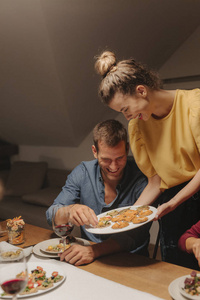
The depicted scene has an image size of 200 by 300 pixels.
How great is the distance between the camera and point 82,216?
150 cm

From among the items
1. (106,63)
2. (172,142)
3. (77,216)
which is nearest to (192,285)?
(77,216)

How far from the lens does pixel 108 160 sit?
1856 mm

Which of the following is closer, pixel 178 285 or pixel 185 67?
pixel 178 285

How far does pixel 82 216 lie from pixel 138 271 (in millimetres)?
333

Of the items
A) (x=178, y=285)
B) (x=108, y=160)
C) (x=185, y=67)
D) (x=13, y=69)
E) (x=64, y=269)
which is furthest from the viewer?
(x=13, y=69)

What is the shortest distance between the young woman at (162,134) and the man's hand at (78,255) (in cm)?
36

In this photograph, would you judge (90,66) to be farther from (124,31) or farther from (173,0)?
(173,0)

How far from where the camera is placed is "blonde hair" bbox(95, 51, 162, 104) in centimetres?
164

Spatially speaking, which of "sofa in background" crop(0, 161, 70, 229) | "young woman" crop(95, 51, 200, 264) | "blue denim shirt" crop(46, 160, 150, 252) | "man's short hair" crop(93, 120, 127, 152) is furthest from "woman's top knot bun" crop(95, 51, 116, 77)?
"sofa in background" crop(0, 161, 70, 229)

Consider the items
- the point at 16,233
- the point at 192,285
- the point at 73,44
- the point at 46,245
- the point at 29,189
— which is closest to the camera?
the point at 192,285

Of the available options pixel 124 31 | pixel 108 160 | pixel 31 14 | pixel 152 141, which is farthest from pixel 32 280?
pixel 124 31

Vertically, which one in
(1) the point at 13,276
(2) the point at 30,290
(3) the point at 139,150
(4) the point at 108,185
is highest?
(3) the point at 139,150

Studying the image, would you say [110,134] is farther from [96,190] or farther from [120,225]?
[120,225]

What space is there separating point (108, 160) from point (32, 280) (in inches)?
31.3
